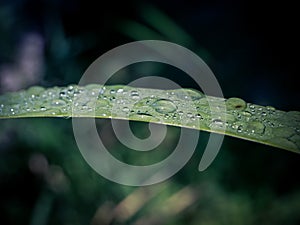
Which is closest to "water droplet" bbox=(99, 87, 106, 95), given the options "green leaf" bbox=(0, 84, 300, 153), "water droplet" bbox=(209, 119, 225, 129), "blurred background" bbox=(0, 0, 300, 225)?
"green leaf" bbox=(0, 84, 300, 153)

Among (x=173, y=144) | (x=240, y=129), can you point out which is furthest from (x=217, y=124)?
(x=173, y=144)

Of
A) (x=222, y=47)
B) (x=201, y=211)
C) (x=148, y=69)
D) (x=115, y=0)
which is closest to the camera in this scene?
(x=201, y=211)

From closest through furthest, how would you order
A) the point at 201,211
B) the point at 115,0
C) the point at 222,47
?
1. the point at 201,211
2. the point at 222,47
3. the point at 115,0

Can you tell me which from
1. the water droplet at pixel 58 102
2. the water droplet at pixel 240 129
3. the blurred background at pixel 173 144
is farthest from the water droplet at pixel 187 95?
the blurred background at pixel 173 144

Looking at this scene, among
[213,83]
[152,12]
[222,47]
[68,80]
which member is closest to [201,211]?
[213,83]

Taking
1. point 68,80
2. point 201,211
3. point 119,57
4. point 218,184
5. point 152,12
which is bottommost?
point 201,211

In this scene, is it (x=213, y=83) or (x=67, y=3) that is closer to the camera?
(x=213, y=83)

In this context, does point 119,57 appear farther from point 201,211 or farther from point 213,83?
point 201,211

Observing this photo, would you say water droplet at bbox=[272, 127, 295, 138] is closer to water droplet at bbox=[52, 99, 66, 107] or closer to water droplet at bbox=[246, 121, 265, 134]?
water droplet at bbox=[246, 121, 265, 134]

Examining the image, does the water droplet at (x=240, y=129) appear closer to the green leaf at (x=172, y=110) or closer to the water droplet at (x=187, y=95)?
the green leaf at (x=172, y=110)
